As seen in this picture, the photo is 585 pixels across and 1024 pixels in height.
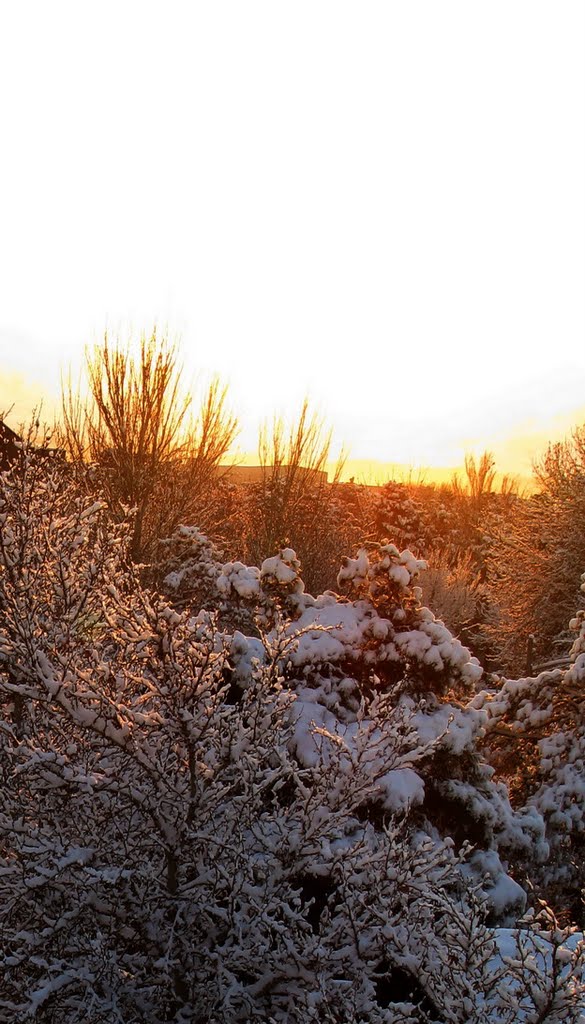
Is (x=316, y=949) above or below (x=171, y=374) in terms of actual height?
below

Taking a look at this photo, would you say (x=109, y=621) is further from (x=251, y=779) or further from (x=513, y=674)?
(x=513, y=674)

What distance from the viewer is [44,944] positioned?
2768 millimetres

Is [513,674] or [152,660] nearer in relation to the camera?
[152,660]

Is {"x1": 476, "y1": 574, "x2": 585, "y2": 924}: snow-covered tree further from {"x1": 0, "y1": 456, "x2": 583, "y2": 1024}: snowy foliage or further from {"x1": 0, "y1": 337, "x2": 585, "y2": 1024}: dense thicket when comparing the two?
{"x1": 0, "y1": 456, "x2": 583, "y2": 1024}: snowy foliage

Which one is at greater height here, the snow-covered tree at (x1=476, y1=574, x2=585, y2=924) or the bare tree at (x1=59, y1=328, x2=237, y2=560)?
the bare tree at (x1=59, y1=328, x2=237, y2=560)

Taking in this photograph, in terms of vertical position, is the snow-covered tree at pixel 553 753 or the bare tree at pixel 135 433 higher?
the bare tree at pixel 135 433

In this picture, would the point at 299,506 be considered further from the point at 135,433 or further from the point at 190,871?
the point at 190,871

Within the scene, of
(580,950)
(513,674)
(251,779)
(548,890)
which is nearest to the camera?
(580,950)

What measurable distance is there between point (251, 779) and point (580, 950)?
1.26 metres

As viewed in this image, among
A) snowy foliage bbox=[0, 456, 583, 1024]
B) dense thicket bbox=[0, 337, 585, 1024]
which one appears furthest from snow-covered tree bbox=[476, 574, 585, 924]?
snowy foliage bbox=[0, 456, 583, 1024]

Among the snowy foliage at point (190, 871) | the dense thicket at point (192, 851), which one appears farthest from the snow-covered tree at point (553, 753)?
the snowy foliage at point (190, 871)

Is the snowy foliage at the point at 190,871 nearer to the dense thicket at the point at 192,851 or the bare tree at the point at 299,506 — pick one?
the dense thicket at the point at 192,851

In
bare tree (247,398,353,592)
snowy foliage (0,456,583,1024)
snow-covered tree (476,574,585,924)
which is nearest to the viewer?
snowy foliage (0,456,583,1024)

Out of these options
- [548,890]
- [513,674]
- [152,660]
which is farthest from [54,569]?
[513,674]
